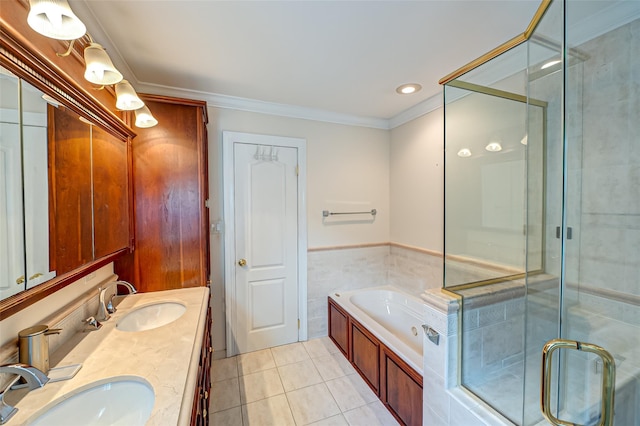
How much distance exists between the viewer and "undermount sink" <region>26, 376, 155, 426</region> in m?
0.81

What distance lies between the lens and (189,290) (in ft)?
5.93

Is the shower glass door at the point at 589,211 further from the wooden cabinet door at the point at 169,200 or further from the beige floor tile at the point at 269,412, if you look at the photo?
the wooden cabinet door at the point at 169,200

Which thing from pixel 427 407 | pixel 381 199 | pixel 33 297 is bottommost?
pixel 427 407

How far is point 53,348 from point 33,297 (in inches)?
14.2

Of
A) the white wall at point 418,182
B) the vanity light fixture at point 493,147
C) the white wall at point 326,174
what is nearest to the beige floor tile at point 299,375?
the white wall at point 326,174

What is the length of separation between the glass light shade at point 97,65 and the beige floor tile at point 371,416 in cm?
240

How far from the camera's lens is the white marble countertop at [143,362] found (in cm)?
78

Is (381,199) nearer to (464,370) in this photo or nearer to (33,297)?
(464,370)

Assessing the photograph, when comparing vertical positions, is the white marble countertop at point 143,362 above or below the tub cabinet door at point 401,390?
above

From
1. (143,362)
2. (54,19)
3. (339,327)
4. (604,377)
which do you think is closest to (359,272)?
(339,327)

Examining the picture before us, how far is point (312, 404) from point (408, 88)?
Result: 269 centimetres

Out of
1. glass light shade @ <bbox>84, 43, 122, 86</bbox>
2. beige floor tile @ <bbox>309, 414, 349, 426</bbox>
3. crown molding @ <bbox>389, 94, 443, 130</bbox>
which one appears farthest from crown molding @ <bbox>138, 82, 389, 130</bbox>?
beige floor tile @ <bbox>309, 414, 349, 426</bbox>

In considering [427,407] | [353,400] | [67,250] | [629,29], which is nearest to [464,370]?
[427,407]

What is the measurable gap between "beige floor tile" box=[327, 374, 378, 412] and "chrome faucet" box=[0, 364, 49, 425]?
5.66 ft
